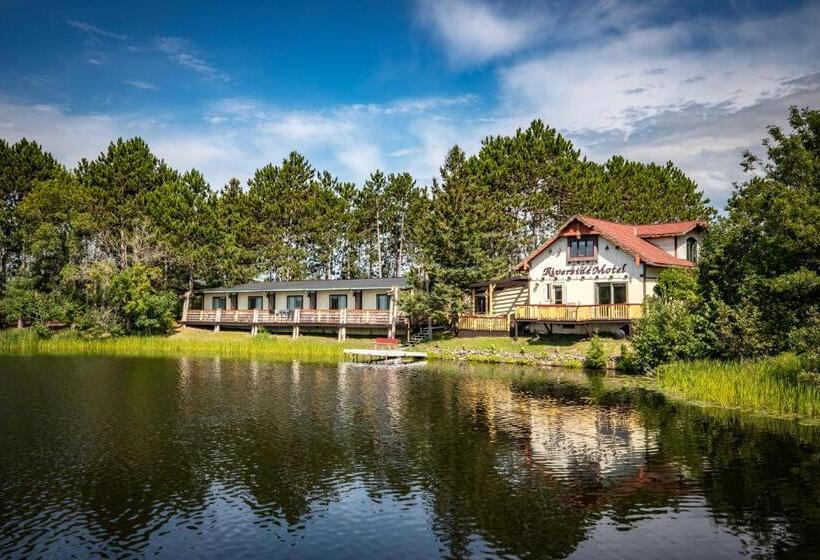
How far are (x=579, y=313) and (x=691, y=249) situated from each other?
13165 millimetres

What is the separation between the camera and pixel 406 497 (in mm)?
14578

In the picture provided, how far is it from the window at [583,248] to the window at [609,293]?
2264mm

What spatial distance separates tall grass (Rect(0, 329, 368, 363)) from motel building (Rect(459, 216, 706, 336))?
457 inches

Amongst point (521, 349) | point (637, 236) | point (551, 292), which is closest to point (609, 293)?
point (551, 292)

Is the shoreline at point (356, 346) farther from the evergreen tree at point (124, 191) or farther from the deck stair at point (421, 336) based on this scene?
the evergreen tree at point (124, 191)

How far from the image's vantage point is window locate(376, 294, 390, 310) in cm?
5616

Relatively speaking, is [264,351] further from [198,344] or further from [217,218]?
[217,218]

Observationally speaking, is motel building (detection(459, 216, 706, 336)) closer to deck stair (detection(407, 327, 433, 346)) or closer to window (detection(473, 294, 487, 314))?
window (detection(473, 294, 487, 314))

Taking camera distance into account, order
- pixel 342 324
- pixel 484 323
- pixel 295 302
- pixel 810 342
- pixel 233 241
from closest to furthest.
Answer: pixel 810 342, pixel 484 323, pixel 342 324, pixel 295 302, pixel 233 241

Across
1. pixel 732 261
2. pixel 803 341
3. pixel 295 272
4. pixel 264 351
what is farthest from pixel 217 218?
pixel 803 341

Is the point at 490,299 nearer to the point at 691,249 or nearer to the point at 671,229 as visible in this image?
the point at 671,229

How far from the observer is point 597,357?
3847 cm

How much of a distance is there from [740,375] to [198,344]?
1565 inches

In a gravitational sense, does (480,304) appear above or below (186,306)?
below
